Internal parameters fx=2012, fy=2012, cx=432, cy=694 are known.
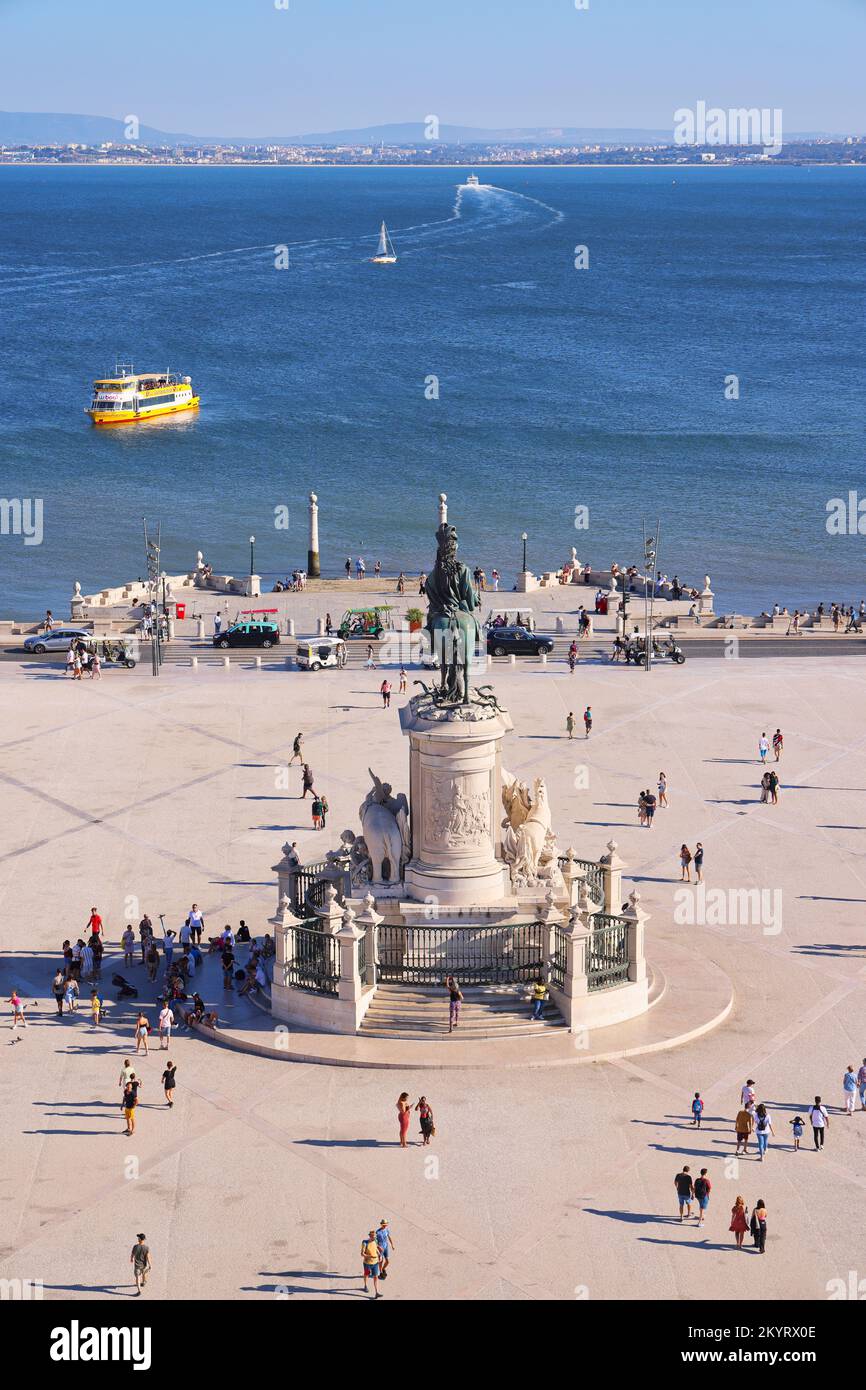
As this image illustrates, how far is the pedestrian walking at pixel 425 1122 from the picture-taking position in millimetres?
26953

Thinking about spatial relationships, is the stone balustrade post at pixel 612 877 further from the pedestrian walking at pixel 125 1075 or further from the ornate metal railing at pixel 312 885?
the pedestrian walking at pixel 125 1075

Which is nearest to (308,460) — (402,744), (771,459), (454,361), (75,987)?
(771,459)

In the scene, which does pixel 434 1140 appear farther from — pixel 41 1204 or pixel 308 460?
pixel 308 460

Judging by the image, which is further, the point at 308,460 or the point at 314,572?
the point at 308,460

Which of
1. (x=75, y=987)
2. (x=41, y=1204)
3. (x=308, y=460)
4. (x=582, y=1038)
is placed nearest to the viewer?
(x=41, y=1204)

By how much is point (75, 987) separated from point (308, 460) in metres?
81.0

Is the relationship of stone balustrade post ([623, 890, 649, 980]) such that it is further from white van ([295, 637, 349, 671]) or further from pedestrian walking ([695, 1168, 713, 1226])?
white van ([295, 637, 349, 671])

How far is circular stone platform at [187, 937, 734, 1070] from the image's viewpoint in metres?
29.6

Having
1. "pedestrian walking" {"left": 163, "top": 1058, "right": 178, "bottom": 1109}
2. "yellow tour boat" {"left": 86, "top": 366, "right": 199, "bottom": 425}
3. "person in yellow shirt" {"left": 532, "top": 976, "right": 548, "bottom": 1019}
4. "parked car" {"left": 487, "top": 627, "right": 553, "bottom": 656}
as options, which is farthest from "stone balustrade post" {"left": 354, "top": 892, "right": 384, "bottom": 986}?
"yellow tour boat" {"left": 86, "top": 366, "right": 199, "bottom": 425}

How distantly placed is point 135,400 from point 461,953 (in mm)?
96478

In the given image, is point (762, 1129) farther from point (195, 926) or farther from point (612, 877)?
point (195, 926)

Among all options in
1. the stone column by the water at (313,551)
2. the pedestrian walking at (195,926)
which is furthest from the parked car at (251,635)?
the pedestrian walking at (195,926)

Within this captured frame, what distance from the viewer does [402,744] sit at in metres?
49.0
